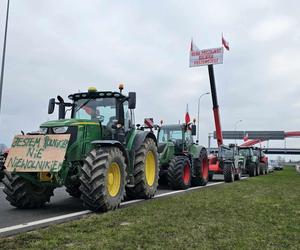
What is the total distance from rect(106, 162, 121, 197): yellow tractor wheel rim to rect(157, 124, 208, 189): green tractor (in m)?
5.36

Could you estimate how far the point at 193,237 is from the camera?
6.30m

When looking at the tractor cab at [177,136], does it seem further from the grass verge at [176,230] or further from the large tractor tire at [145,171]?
the grass verge at [176,230]

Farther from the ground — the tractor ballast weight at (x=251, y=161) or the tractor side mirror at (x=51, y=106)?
the tractor side mirror at (x=51, y=106)

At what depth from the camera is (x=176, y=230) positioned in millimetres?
6809

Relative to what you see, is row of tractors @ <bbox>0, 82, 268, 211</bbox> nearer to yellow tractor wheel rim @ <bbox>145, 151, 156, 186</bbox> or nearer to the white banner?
yellow tractor wheel rim @ <bbox>145, 151, 156, 186</bbox>

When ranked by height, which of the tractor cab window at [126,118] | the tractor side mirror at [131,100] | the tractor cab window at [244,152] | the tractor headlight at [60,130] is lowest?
the tractor cab window at [244,152]

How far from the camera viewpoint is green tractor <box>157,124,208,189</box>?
14797 millimetres

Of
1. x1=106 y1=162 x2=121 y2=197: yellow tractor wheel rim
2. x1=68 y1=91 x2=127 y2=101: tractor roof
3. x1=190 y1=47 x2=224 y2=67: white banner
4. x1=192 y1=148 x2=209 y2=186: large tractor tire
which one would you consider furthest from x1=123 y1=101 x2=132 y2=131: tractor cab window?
x1=190 y1=47 x2=224 y2=67: white banner

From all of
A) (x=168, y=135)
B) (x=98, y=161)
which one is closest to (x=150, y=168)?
(x=98, y=161)

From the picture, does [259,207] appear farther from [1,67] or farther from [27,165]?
[1,67]

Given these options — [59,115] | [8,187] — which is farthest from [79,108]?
[8,187]

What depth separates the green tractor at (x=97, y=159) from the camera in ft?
28.5

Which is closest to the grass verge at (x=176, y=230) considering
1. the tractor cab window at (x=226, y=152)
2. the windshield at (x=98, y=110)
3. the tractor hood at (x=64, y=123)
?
the tractor hood at (x=64, y=123)

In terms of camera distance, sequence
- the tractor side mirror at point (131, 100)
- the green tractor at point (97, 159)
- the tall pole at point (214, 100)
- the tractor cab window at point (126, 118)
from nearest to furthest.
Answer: the green tractor at point (97, 159) < the tractor side mirror at point (131, 100) < the tractor cab window at point (126, 118) < the tall pole at point (214, 100)
